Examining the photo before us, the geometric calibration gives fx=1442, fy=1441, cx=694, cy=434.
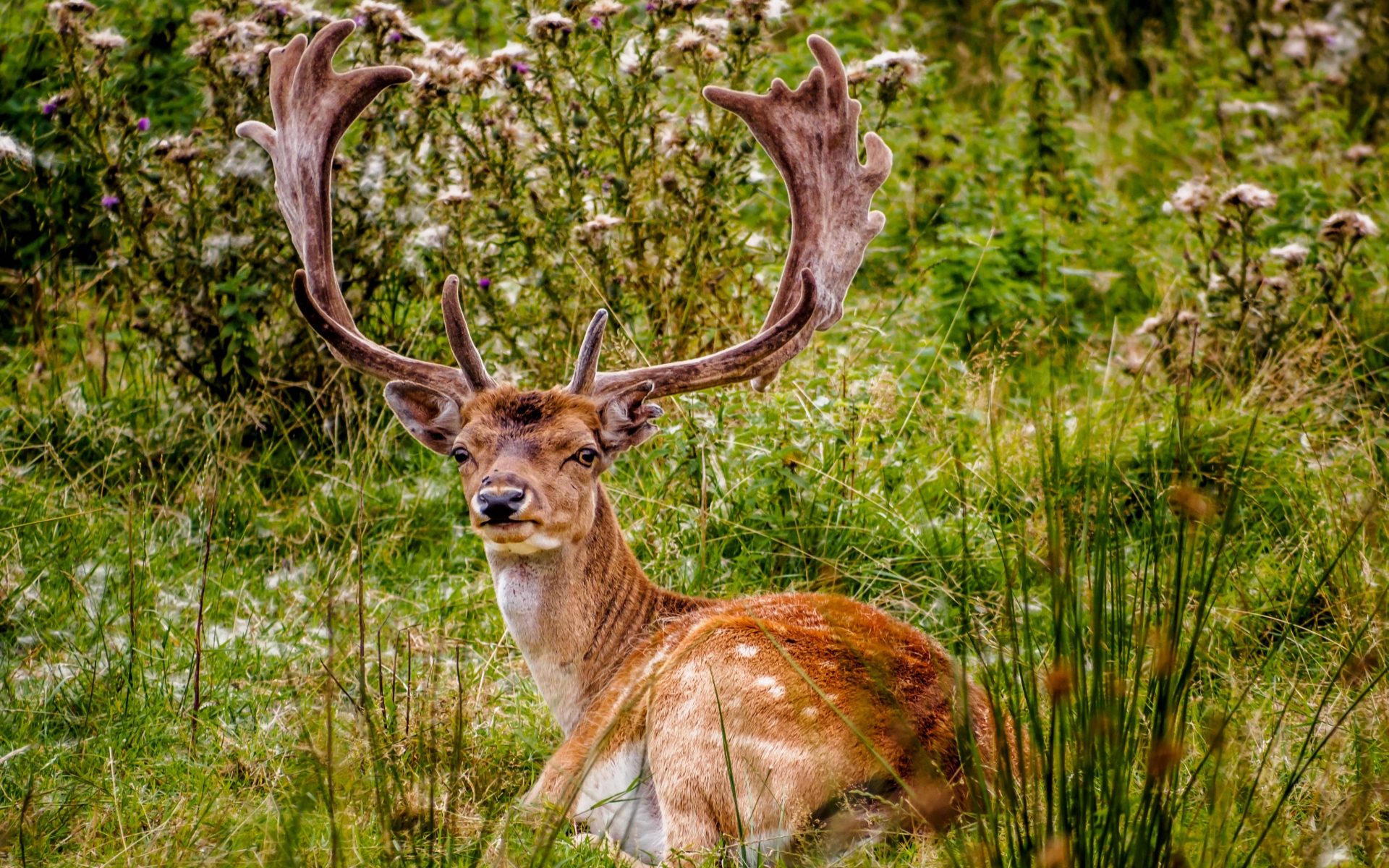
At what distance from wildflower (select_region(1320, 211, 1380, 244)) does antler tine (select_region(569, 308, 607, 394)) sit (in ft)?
10.6

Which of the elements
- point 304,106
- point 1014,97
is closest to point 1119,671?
point 304,106

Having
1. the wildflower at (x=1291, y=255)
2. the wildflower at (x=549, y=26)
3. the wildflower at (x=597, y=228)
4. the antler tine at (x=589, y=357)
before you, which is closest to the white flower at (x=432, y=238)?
the wildflower at (x=597, y=228)

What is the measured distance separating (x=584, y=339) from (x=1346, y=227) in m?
3.23

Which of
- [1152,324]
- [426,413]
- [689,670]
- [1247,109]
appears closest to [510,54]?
[426,413]

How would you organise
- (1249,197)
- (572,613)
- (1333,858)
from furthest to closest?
(1249,197) → (572,613) → (1333,858)

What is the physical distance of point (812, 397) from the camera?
5414mm

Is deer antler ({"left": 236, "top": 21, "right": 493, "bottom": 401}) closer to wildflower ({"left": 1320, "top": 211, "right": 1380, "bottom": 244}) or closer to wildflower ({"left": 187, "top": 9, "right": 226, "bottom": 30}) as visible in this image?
wildflower ({"left": 187, "top": 9, "right": 226, "bottom": 30})

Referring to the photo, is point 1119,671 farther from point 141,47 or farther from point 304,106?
point 141,47

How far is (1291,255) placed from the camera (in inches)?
225

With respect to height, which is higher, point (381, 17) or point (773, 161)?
point (381, 17)

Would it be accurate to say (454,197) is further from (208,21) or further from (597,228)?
(208,21)

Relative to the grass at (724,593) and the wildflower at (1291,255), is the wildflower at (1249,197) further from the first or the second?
the grass at (724,593)

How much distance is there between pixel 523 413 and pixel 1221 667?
2.21m

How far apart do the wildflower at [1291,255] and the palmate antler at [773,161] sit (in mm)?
1967
